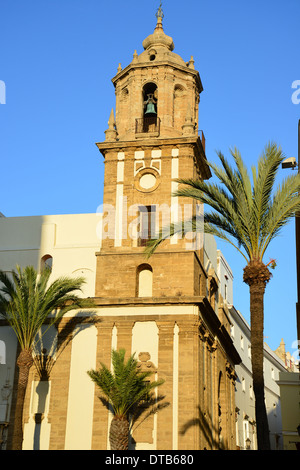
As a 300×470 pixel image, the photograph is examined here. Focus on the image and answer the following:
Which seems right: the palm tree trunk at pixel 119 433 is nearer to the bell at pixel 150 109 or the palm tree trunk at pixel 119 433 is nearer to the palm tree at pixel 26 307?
the palm tree at pixel 26 307

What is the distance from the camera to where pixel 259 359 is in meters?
19.9

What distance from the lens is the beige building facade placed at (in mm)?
29234

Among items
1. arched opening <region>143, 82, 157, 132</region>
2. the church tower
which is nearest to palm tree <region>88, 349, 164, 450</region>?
the church tower

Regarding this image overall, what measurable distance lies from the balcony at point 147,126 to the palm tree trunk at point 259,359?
15.2m

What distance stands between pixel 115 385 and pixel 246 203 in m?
9.70

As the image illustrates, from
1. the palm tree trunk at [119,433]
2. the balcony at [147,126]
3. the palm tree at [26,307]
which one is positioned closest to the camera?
the palm tree trunk at [119,433]

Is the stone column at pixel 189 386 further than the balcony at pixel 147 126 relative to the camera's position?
No

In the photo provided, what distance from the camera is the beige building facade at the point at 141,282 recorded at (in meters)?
29.2

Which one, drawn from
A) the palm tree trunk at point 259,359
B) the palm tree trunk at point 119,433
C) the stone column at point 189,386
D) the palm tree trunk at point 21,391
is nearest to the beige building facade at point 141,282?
the stone column at point 189,386

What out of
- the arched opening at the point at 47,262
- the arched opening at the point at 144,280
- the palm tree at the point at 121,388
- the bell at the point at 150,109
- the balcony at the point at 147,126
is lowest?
the palm tree at the point at 121,388

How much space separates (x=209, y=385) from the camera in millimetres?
32938
